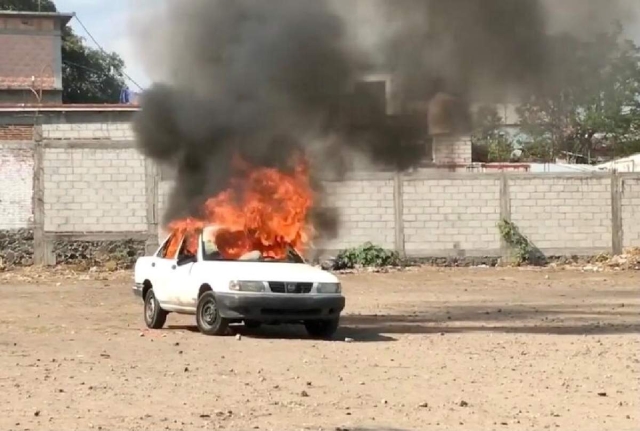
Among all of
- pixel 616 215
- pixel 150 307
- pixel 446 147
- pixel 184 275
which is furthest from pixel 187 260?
pixel 616 215

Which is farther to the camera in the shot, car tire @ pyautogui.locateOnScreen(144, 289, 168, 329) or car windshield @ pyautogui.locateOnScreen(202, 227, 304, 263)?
car tire @ pyautogui.locateOnScreen(144, 289, 168, 329)

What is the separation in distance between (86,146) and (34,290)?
5.51m

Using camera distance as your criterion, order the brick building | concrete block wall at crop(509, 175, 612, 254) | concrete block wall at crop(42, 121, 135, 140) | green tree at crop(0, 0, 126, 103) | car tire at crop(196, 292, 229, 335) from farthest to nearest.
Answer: green tree at crop(0, 0, 126, 103) < the brick building < concrete block wall at crop(509, 175, 612, 254) < concrete block wall at crop(42, 121, 135, 140) < car tire at crop(196, 292, 229, 335)

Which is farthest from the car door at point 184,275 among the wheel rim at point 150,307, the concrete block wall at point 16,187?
the concrete block wall at point 16,187

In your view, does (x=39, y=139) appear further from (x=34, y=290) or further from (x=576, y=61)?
(x=576, y=61)

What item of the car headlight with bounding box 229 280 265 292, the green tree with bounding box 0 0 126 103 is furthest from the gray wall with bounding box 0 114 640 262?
the green tree with bounding box 0 0 126 103

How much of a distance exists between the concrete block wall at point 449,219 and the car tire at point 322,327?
14.2 m

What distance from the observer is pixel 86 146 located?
27203 mm

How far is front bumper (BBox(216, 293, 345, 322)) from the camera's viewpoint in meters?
12.9

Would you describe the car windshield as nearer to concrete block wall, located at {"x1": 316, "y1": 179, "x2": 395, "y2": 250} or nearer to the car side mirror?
the car side mirror

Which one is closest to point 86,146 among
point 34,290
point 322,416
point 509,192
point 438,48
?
point 34,290

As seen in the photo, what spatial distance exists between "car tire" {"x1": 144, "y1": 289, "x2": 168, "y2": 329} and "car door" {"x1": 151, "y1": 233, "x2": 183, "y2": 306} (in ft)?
0.59

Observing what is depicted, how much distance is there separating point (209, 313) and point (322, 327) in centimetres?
141

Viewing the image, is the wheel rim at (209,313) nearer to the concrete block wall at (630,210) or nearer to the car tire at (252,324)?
the car tire at (252,324)
